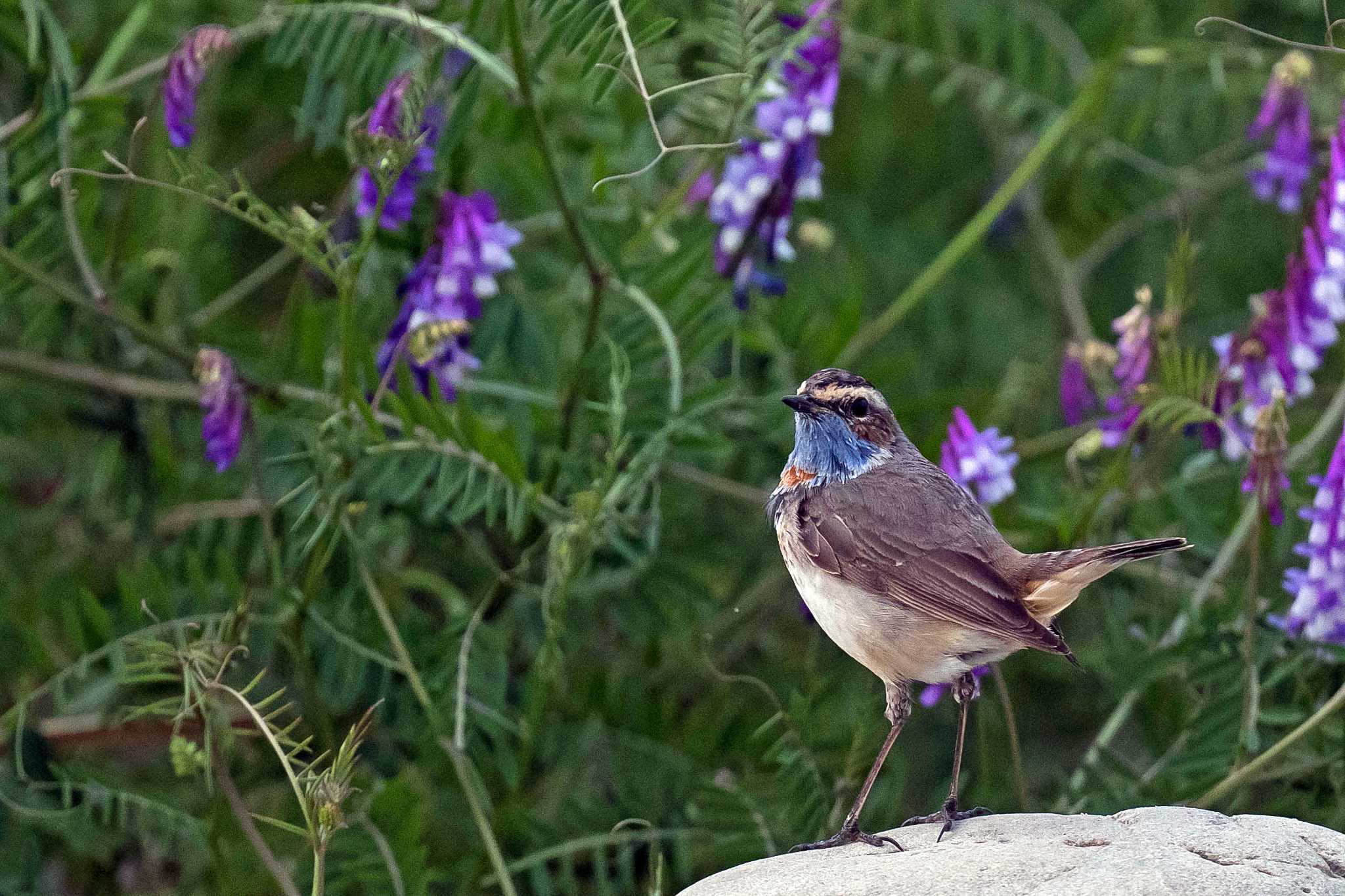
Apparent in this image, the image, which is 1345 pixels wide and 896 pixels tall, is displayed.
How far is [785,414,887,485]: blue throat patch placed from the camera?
4.08 metres

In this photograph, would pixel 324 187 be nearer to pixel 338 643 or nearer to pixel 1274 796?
pixel 338 643

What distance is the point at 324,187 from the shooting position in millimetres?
6383

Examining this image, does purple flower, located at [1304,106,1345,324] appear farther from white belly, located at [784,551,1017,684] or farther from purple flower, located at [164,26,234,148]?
purple flower, located at [164,26,234,148]

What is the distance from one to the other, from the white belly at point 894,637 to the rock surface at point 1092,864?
433 millimetres

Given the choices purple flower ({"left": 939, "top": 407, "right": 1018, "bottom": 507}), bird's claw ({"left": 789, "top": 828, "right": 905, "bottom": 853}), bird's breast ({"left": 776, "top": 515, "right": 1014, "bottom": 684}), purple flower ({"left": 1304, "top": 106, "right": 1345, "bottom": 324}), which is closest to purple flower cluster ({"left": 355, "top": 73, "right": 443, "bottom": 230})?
bird's breast ({"left": 776, "top": 515, "right": 1014, "bottom": 684})

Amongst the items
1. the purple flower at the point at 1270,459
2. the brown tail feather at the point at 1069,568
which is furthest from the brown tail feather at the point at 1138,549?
the purple flower at the point at 1270,459

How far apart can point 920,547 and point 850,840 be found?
669mm

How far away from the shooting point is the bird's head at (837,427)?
406cm

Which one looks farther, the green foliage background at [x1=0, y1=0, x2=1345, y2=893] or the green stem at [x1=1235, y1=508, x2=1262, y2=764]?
the green foliage background at [x1=0, y1=0, x2=1345, y2=893]

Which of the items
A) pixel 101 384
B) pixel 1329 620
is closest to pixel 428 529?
pixel 101 384

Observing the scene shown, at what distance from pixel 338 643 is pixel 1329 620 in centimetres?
252

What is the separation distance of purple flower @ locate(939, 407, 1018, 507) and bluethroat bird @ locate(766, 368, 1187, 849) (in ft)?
0.25

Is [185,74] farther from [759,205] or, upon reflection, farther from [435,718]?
[435,718]

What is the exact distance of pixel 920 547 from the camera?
3.75m
